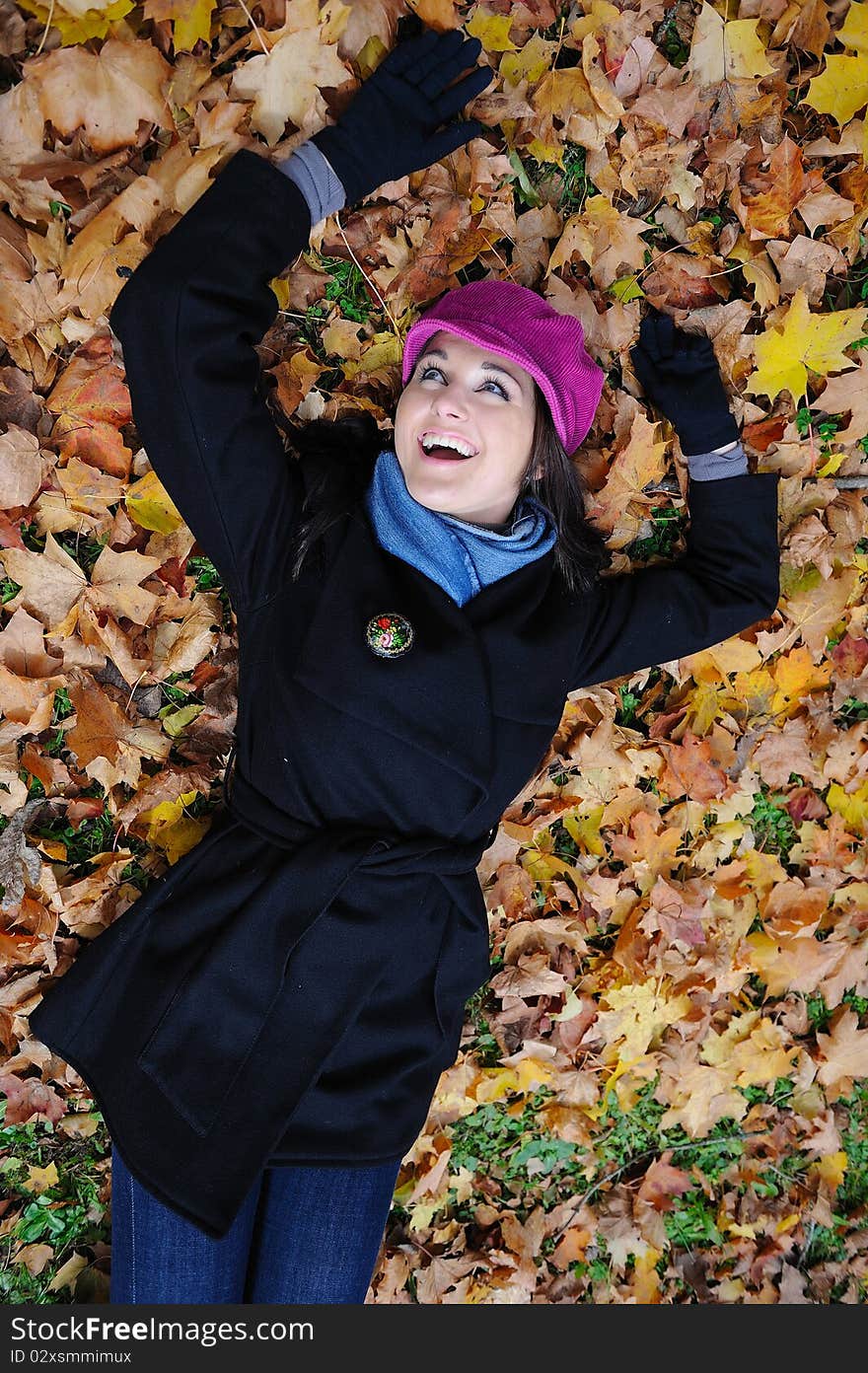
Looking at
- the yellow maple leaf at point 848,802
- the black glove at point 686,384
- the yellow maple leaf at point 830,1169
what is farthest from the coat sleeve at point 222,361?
the yellow maple leaf at point 830,1169

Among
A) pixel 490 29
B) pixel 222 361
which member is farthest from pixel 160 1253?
pixel 490 29

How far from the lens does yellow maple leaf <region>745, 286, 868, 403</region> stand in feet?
8.18

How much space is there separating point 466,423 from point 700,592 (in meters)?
0.81

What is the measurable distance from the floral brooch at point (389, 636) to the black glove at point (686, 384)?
1.00m

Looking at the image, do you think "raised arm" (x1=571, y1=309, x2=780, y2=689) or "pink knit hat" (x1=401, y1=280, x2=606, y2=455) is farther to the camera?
"raised arm" (x1=571, y1=309, x2=780, y2=689)

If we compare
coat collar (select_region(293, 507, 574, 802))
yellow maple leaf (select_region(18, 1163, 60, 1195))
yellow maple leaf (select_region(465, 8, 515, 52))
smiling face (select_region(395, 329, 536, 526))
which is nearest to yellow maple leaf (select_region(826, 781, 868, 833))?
coat collar (select_region(293, 507, 574, 802))

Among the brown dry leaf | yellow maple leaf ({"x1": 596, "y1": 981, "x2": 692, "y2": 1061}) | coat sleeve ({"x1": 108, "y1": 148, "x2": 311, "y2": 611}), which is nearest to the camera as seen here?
coat sleeve ({"x1": 108, "y1": 148, "x2": 311, "y2": 611})

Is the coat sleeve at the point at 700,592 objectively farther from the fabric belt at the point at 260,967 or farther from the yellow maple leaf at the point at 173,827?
the yellow maple leaf at the point at 173,827

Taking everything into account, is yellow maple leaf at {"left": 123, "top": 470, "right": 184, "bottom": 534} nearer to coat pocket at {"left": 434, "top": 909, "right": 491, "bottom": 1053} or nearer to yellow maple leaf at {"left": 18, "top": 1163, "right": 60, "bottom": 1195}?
coat pocket at {"left": 434, "top": 909, "right": 491, "bottom": 1053}

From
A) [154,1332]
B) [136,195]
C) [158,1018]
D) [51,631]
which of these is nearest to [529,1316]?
[154,1332]

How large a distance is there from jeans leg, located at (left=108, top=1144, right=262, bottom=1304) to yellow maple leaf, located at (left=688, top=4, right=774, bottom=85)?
297 cm

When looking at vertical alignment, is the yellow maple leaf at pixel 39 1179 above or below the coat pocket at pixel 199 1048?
below

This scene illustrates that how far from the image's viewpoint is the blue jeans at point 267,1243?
2.12 meters

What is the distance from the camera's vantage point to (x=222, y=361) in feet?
6.48
